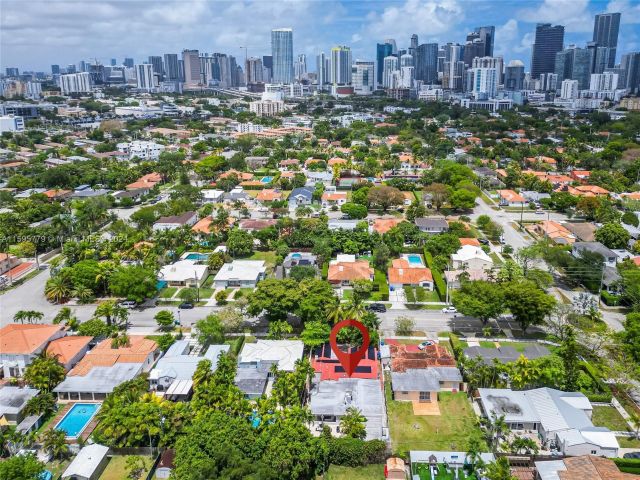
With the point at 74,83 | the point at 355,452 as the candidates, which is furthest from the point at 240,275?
the point at 74,83

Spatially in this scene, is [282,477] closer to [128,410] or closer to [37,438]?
[128,410]

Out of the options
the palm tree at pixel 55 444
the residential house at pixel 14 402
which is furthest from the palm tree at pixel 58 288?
the palm tree at pixel 55 444

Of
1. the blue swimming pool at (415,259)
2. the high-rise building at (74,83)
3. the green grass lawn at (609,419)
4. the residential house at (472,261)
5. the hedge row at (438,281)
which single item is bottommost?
the green grass lawn at (609,419)

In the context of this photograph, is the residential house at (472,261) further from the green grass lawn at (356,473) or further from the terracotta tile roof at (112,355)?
the terracotta tile roof at (112,355)

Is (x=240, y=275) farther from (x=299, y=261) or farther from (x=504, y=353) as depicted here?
(x=504, y=353)

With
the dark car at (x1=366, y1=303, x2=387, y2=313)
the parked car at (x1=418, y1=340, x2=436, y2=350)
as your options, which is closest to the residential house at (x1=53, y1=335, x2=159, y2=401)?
the dark car at (x1=366, y1=303, x2=387, y2=313)

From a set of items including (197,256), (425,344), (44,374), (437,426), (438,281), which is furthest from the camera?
(197,256)

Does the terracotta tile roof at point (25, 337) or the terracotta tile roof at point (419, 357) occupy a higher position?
the terracotta tile roof at point (25, 337)

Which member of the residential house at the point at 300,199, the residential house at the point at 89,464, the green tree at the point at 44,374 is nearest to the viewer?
the residential house at the point at 89,464

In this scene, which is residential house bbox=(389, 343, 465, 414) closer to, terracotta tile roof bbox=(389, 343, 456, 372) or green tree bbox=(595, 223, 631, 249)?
terracotta tile roof bbox=(389, 343, 456, 372)
